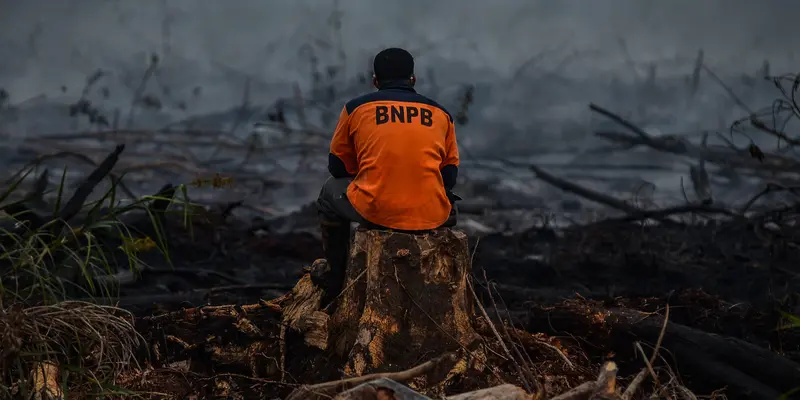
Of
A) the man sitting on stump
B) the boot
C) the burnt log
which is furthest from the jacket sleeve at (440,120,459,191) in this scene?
the burnt log

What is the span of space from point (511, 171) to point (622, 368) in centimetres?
1120

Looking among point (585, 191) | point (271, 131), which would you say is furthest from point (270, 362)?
point (271, 131)

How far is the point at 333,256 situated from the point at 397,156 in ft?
2.23

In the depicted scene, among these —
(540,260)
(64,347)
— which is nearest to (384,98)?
(64,347)

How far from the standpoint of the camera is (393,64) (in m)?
3.64

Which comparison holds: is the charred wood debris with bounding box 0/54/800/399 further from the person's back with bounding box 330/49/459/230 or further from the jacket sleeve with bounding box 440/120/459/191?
the person's back with bounding box 330/49/459/230


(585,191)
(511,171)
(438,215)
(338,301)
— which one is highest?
(438,215)

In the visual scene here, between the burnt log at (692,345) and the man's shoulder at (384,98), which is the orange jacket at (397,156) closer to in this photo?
the man's shoulder at (384,98)

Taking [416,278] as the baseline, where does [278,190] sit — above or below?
below

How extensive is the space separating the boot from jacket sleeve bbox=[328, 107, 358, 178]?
25 cm

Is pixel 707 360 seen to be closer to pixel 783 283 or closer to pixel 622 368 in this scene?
pixel 622 368

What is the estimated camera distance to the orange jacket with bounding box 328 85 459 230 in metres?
3.43

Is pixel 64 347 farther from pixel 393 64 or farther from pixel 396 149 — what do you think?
pixel 393 64

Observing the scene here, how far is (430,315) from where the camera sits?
11.0 feet
